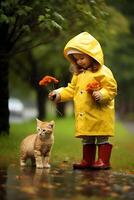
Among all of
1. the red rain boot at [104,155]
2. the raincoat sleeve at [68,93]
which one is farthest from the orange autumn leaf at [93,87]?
the red rain boot at [104,155]

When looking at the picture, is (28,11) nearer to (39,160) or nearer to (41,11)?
(41,11)

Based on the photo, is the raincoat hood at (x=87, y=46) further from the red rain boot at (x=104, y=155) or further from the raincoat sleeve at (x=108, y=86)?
the red rain boot at (x=104, y=155)

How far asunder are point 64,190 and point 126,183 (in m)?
1.07

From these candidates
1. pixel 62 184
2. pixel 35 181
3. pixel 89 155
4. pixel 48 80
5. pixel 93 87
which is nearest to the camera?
pixel 62 184

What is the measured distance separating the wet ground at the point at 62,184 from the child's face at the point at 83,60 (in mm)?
1553

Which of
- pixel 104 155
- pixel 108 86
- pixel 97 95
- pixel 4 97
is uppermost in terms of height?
pixel 108 86

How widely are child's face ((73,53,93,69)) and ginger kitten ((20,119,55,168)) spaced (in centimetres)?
96

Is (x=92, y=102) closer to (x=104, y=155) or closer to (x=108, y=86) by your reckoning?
(x=108, y=86)

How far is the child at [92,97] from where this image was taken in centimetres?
1014

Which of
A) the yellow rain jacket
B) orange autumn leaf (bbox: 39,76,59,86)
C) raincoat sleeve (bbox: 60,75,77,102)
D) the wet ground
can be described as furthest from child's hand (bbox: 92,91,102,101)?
the wet ground

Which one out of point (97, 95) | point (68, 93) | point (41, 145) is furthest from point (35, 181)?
point (68, 93)

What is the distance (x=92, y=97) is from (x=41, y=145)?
1013 mm

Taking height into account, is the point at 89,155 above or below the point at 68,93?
below

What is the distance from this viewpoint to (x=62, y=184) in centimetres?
847
